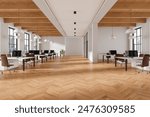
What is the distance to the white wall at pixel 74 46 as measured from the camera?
2403cm

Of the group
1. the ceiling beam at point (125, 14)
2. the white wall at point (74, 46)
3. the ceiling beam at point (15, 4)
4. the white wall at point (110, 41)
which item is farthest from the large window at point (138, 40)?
the white wall at point (74, 46)

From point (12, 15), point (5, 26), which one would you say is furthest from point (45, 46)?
point (12, 15)

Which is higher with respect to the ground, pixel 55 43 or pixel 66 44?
pixel 55 43

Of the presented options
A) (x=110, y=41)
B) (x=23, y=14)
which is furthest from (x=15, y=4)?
(x=110, y=41)

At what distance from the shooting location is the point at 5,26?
38.0 feet

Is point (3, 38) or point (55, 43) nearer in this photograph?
point (3, 38)

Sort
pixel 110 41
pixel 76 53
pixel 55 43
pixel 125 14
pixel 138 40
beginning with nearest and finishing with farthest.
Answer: pixel 125 14, pixel 138 40, pixel 110 41, pixel 55 43, pixel 76 53

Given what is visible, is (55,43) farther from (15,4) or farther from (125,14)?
(15,4)

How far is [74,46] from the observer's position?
24.2 m

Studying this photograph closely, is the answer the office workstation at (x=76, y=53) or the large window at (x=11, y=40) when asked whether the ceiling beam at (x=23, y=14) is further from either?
the large window at (x=11, y=40)

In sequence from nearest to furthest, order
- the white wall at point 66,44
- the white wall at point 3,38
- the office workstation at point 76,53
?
the office workstation at point 76,53 < the white wall at point 3,38 < the white wall at point 66,44

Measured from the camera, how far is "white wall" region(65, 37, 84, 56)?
2403 centimetres

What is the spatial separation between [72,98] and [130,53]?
5171mm

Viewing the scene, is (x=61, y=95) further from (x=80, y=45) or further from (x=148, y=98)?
(x=80, y=45)
